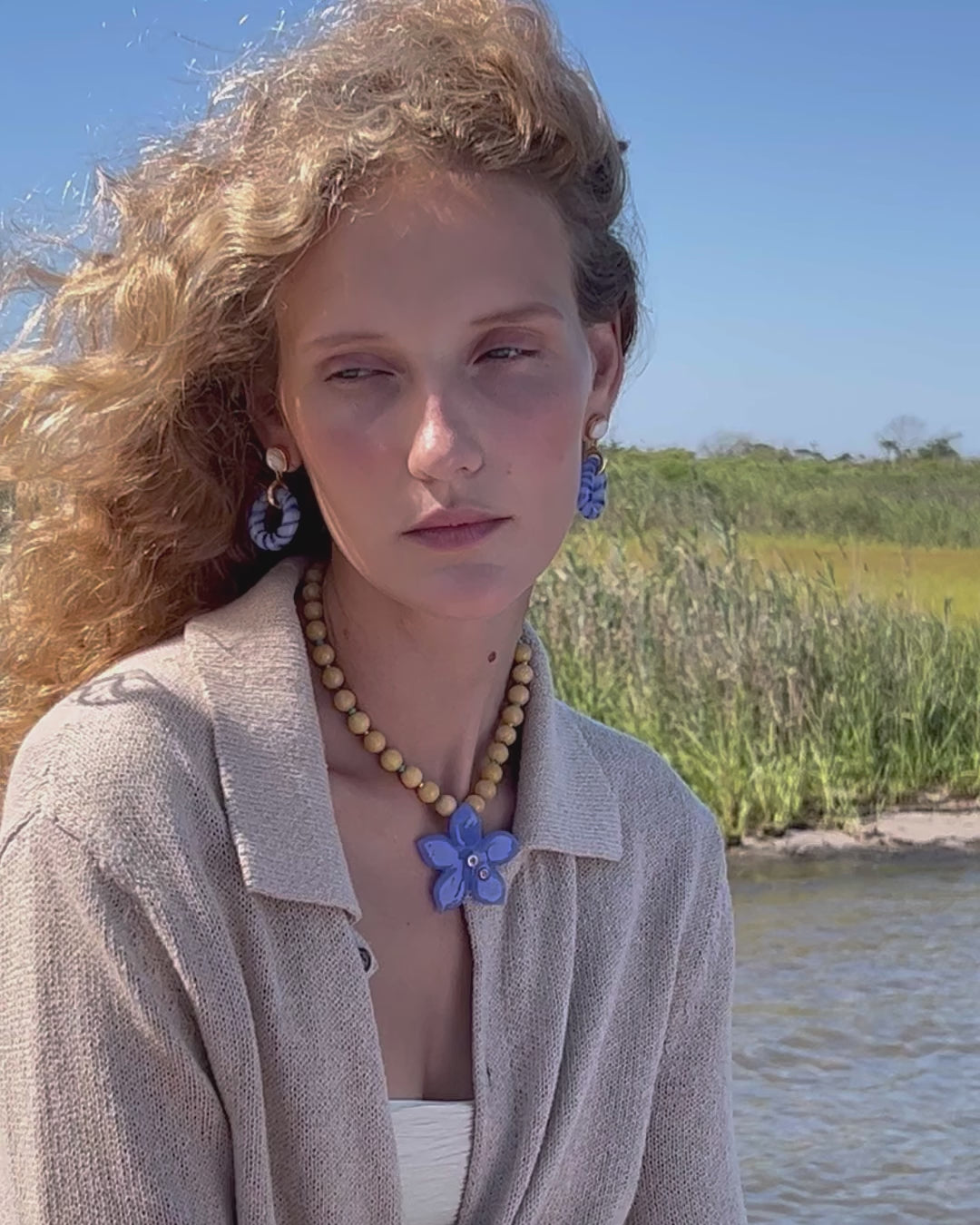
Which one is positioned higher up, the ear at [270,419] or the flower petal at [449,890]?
the ear at [270,419]

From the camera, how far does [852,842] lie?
232 inches

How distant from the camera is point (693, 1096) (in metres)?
1.91

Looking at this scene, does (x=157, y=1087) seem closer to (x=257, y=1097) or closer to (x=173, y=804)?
(x=257, y=1097)

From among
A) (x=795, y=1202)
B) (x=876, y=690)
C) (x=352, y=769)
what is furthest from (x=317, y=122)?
(x=876, y=690)

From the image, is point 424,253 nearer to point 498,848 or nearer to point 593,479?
point 593,479

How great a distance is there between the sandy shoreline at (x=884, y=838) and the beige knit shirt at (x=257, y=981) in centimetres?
400

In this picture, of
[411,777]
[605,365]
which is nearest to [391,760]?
[411,777]

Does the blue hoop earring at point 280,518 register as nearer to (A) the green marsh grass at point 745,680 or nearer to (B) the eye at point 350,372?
(B) the eye at point 350,372

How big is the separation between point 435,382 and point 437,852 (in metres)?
0.47

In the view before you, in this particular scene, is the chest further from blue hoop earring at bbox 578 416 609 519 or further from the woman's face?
blue hoop earring at bbox 578 416 609 519

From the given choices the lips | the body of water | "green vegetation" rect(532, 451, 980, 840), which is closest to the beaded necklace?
the lips

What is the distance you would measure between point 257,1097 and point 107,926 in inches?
7.9

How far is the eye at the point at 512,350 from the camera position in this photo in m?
1.66

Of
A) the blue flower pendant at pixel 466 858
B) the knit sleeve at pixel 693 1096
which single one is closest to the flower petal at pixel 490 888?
the blue flower pendant at pixel 466 858
